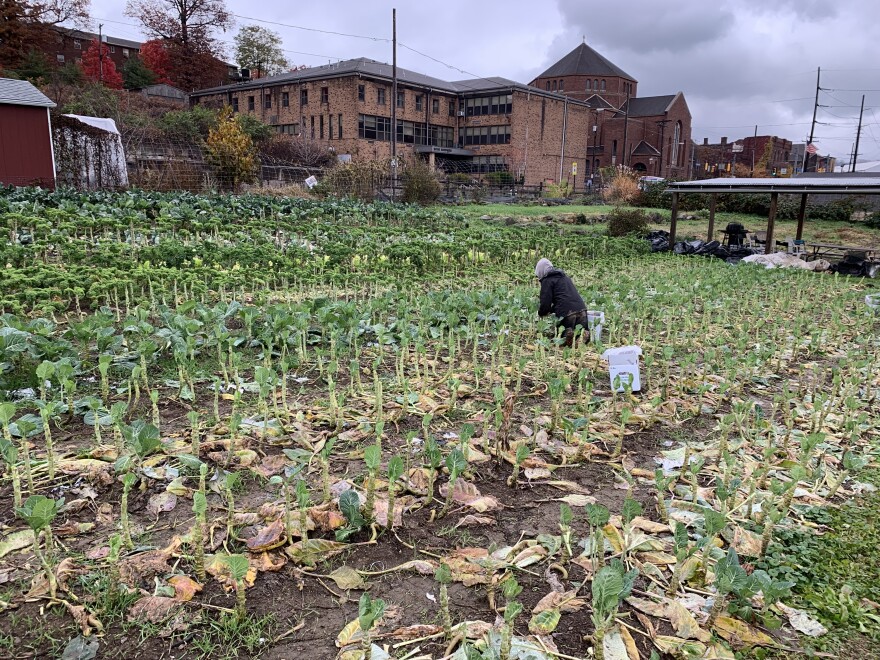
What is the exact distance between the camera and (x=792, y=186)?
18125 millimetres

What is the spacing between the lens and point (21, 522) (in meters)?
3.23

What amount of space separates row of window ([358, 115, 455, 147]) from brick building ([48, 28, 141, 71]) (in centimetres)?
2700

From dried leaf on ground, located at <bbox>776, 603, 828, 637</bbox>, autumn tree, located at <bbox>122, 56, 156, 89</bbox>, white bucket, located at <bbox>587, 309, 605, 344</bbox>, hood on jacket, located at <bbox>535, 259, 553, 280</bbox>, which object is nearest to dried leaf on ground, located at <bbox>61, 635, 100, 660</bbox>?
dried leaf on ground, located at <bbox>776, 603, 828, 637</bbox>

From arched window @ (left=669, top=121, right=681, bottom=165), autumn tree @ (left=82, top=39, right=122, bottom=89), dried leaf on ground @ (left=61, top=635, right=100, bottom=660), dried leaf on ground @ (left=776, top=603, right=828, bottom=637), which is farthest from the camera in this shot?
arched window @ (left=669, top=121, right=681, bottom=165)

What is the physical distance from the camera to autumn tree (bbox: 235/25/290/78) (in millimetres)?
61594

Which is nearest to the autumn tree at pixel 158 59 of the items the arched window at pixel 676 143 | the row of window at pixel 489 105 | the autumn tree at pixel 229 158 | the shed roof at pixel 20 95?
the row of window at pixel 489 105

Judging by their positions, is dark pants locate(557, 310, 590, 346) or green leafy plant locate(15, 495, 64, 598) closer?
green leafy plant locate(15, 495, 64, 598)

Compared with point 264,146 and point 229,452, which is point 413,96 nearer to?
point 264,146

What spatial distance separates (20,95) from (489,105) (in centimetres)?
3571

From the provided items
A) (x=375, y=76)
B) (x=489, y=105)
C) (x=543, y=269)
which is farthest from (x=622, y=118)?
(x=543, y=269)

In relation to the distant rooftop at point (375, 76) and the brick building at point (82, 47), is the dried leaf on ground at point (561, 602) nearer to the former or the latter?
the distant rooftop at point (375, 76)

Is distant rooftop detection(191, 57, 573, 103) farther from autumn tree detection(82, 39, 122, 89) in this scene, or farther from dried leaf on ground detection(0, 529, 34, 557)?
dried leaf on ground detection(0, 529, 34, 557)

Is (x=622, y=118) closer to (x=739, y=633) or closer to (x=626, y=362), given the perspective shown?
(x=626, y=362)

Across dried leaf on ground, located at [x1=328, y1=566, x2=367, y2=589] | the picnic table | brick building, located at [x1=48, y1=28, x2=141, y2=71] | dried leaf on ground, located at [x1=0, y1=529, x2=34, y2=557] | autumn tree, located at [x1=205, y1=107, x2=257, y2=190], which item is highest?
brick building, located at [x1=48, y1=28, x2=141, y2=71]
